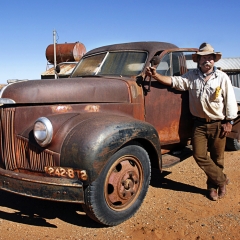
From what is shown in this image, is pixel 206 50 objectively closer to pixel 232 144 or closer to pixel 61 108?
pixel 61 108

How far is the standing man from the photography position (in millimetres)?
3807

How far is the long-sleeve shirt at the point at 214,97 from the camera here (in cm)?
379

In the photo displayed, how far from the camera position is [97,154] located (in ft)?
9.41

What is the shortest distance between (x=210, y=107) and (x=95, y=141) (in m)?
1.63

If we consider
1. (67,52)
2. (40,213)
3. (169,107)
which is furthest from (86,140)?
(67,52)

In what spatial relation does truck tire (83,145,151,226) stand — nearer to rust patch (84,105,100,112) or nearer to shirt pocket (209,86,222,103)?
rust patch (84,105,100,112)

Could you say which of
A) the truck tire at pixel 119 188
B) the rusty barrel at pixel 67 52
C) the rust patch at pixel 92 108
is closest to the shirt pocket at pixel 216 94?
the truck tire at pixel 119 188

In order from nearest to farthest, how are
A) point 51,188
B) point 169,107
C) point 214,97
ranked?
point 51,188, point 214,97, point 169,107

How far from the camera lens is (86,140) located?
9.43ft

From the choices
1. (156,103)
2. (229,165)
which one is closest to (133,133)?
(156,103)

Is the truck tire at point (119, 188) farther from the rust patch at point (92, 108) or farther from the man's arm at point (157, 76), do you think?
the man's arm at point (157, 76)

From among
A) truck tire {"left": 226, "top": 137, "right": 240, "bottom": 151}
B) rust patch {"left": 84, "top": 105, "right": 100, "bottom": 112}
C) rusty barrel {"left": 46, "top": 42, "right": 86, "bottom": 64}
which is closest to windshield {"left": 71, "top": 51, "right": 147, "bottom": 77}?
rust patch {"left": 84, "top": 105, "right": 100, "bottom": 112}

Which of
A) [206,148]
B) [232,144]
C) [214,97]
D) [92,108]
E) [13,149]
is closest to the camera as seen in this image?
[13,149]

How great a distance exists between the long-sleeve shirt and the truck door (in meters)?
0.34
